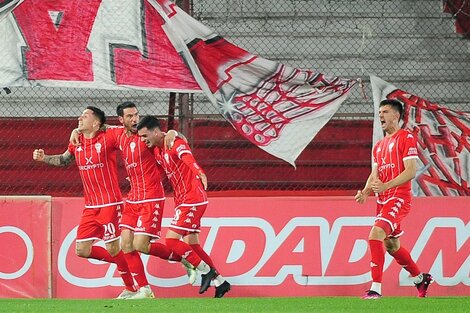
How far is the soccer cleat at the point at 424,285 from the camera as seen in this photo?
1071cm

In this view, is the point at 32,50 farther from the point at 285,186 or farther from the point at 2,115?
the point at 285,186

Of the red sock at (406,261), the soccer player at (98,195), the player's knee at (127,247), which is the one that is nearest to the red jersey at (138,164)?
the soccer player at (98,195)

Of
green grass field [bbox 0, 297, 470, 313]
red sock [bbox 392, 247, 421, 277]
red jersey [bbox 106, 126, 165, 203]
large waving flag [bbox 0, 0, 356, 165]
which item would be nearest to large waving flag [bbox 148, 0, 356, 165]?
large waving flag [bbox 0, 0, 356, 165]

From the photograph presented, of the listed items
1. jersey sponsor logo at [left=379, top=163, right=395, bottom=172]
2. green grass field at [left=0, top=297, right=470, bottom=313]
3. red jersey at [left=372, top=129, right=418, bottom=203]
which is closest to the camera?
green grass field at [left=0, top=297, right=470, bottom=313]

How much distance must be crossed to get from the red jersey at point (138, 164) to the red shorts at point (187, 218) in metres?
0.26

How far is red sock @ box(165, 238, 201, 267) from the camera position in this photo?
1102cm

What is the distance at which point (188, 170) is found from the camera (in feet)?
37.1

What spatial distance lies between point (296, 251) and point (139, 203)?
1663 mm

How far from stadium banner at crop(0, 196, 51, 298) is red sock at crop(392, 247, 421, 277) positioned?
11.2ft

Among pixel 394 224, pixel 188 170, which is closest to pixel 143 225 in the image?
pixel 188 170

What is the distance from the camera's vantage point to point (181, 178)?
445 inches

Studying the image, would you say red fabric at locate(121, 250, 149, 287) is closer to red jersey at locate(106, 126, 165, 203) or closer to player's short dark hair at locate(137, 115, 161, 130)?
red jersey at locate(106, 126, 165, 203)

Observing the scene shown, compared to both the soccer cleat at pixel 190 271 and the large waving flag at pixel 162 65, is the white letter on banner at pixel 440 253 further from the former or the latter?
the soccer cleat at pixel 190 271

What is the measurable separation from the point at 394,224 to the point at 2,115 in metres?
4.86
